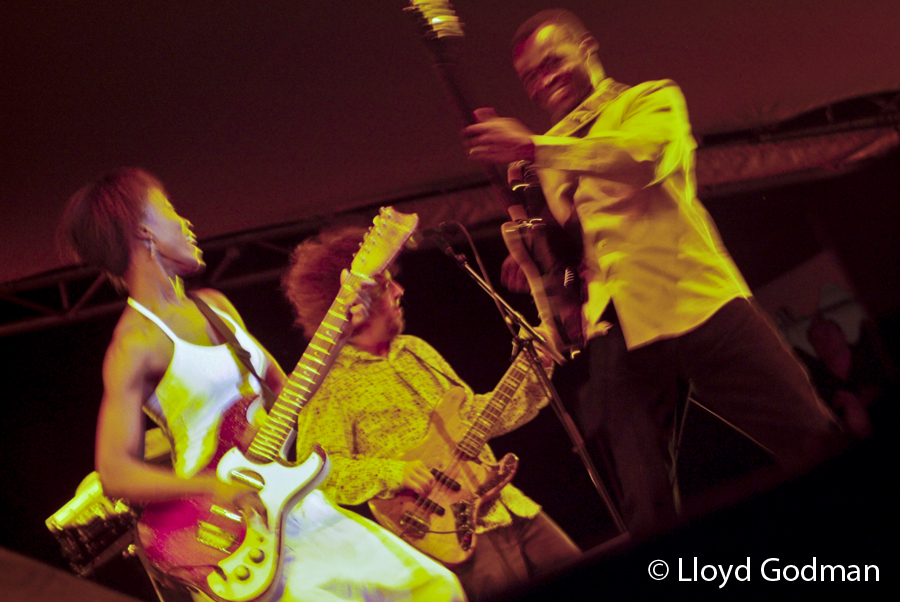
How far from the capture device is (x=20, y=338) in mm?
2779

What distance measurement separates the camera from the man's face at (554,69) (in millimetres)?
2158

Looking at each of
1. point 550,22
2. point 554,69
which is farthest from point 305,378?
point 550,22

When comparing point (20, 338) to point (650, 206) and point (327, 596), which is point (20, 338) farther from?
point (650, 206)

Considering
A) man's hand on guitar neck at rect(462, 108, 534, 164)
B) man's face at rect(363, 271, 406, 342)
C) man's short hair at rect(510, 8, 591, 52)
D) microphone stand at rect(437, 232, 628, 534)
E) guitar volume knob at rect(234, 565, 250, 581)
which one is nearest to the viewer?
guitar volume knob at rect(234, 565, 250, 581)

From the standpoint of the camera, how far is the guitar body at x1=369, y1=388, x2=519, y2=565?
203cm

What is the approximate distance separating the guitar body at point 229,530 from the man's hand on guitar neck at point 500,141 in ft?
3.18

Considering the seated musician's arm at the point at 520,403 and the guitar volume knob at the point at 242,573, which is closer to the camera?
the guitar volume knob at the point at 242,573

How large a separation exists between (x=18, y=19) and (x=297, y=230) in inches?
44.4

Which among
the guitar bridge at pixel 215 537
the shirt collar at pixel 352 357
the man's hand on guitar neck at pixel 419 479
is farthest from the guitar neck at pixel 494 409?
the guitar bridge at pixel 215 537

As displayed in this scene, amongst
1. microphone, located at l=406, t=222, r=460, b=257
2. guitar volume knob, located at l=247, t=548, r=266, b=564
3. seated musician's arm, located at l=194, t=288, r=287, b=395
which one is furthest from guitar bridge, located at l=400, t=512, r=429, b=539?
microphone, located at l=406, t=222, r=460, b=257

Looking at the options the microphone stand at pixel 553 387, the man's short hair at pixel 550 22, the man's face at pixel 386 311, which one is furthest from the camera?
the man's short hair at pixel 550 22

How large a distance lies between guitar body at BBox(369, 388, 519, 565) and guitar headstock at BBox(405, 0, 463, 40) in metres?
1.23

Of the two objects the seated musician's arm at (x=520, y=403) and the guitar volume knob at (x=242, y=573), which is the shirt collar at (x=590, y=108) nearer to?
the seated musician's arm at (x=520, y=403)

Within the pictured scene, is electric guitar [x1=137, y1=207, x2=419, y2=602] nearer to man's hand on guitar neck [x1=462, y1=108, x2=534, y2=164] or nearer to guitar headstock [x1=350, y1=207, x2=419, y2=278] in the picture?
guitar headstock [x1=350, y1=207, x2=419, y2=278]
